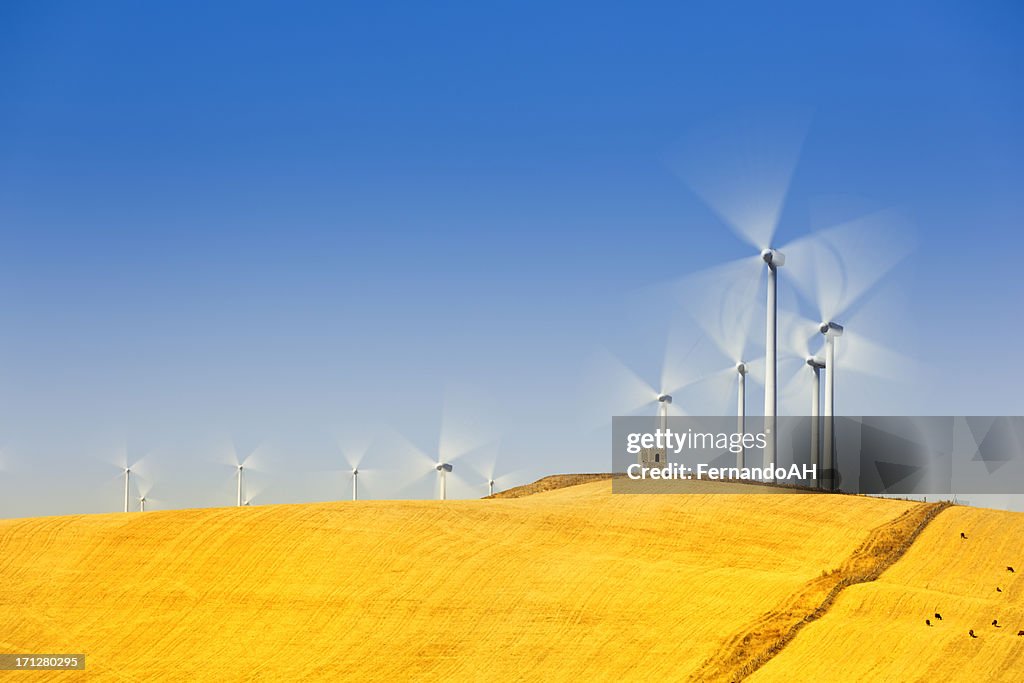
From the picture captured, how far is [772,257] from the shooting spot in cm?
6988

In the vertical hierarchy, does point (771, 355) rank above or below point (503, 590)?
above

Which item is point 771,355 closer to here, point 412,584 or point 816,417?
point 816,417

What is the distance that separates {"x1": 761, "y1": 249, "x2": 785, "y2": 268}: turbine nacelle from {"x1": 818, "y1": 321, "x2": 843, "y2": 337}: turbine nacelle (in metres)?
6.73

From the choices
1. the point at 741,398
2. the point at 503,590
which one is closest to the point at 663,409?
the point at 741,398

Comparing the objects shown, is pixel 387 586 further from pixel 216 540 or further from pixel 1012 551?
pixel 1012 551

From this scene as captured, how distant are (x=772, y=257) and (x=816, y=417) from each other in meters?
11.4

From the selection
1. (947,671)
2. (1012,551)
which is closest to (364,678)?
(947,671)

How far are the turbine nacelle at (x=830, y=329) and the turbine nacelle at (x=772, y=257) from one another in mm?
6730

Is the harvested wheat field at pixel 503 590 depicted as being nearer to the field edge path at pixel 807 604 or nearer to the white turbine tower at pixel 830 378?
the field edge path at pixel 807 604

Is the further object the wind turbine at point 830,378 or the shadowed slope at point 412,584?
Result: the wind turbine at point 830,378

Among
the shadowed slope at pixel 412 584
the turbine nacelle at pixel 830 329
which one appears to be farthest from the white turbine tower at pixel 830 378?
the shadowed slope at pixel 412 584

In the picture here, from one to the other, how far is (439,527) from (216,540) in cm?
1034

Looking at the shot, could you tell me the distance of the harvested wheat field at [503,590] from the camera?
39719mm

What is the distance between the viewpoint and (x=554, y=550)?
5131 centimetres
